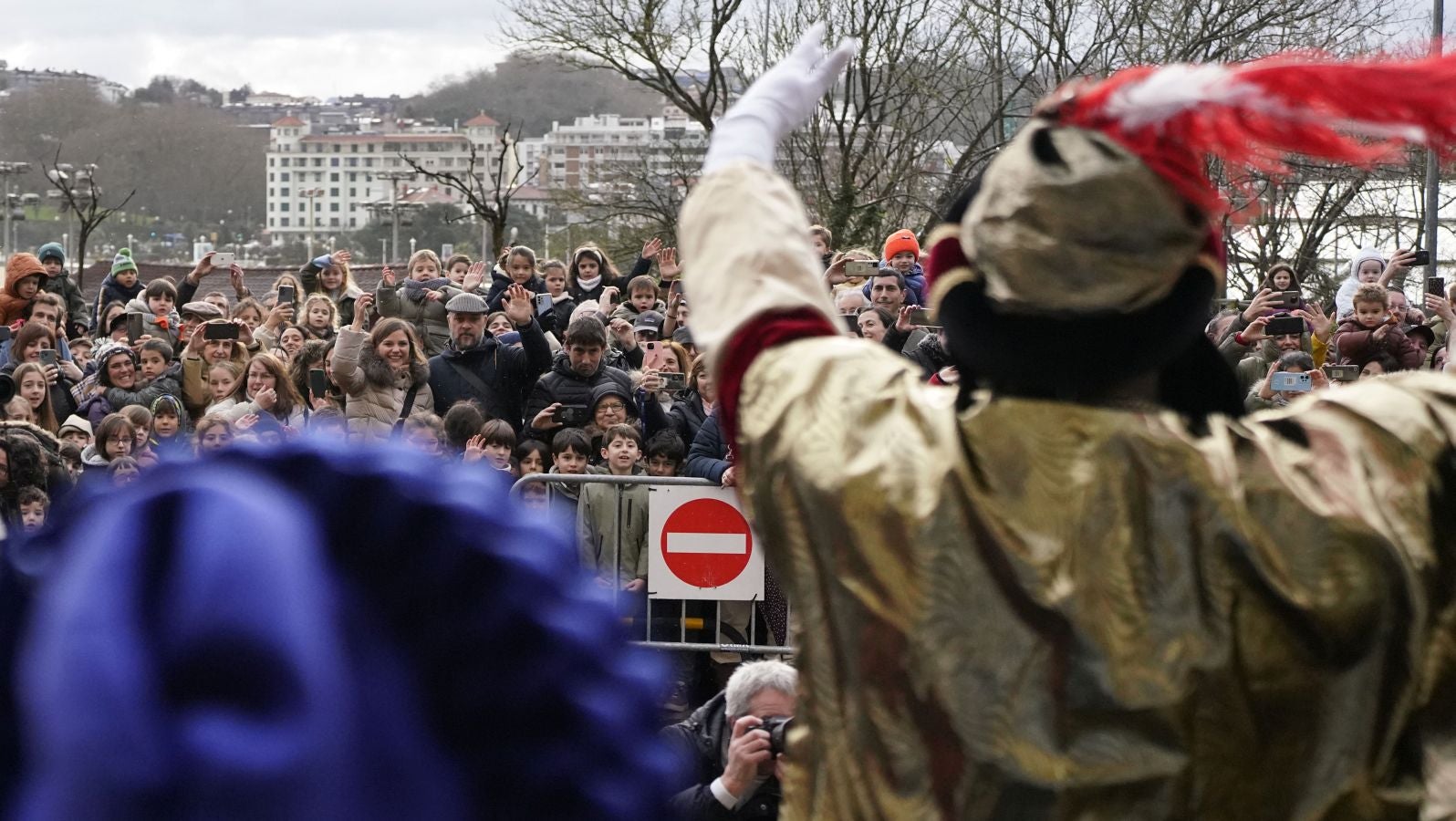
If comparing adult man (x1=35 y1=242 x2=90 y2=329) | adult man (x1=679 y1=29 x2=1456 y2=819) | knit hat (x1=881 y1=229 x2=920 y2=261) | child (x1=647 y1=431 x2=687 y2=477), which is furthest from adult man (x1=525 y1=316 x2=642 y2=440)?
adult man (x1=679 y1=29 x2=1456 y2=819)

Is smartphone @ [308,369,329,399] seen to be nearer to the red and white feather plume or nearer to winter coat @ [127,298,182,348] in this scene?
winter coat @ [127,298,182,348]

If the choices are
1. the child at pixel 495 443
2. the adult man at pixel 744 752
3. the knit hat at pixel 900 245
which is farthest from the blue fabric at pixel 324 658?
the knit hat at pixel 900 245

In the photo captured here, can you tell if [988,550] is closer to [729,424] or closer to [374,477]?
[729,424]

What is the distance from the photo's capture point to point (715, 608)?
6629 mm

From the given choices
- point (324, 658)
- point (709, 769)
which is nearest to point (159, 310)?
point (709, 769)

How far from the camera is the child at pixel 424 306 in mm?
10258

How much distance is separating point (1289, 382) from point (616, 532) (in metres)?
2.95

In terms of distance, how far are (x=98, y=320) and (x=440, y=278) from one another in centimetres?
297

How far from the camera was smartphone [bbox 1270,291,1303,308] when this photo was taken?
9500 mm

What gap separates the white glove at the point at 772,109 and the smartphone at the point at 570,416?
19.4 feet

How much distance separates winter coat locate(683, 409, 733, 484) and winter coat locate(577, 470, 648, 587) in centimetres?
32

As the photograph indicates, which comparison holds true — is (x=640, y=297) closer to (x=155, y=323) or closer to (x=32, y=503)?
(x=155, y=323)

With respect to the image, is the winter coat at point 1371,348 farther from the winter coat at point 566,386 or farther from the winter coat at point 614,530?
the winter coat at point 614,530

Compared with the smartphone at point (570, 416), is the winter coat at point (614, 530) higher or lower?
lower
